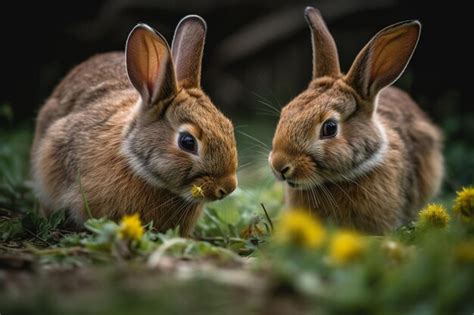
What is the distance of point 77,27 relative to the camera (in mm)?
9328

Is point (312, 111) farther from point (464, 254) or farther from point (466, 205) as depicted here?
point (464, 254)

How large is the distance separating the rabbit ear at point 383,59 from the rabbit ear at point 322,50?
371 millimetres

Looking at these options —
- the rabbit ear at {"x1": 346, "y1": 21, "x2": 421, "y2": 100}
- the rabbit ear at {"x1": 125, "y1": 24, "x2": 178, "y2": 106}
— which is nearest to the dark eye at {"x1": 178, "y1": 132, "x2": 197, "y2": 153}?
the rabbit ear at {"x1": 125, "y1": 24, "x2": 178, "y2": 106}

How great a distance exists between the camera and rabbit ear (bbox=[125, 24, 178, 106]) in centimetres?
447

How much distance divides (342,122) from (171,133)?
1.42 metres

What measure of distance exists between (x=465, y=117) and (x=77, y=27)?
19.1 feet

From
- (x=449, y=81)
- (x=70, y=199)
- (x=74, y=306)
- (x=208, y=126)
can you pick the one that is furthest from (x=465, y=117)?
(x=74, y=306)

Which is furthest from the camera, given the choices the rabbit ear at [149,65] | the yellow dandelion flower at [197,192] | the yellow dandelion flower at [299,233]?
the rabbit ear at [149,65]

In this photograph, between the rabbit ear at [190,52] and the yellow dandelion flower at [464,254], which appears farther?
the rabbit ear at [190,52]

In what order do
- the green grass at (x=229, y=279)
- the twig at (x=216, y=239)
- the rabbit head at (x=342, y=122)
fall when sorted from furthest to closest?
the rabbit head at (x=342, y=122), the twig at (x=216, y=239), the green grass at (x=229, y=279)

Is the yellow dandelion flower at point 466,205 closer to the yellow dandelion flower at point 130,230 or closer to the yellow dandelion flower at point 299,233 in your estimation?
the yellow dandelion flower at point 299,233

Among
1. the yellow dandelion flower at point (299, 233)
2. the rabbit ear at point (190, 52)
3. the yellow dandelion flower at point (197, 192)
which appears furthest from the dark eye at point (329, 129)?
the yellow dandelion flower at point (299, 233)

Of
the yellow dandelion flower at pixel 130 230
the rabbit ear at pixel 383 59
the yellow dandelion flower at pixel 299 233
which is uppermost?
the rabbit ear at pixel 383 59

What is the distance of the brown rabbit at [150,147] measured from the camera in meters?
4.36
